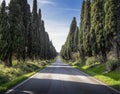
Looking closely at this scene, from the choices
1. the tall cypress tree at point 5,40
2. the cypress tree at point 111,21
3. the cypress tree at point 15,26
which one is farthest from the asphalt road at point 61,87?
the cypress tree at point 15,26

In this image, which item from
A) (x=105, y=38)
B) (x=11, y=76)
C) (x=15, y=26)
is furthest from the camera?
(x=105, y=38)

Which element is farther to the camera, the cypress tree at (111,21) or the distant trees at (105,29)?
the distant trees at (105,29)

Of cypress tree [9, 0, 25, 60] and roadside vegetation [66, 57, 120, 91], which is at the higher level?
cypress tree [9, 0, 25, 60]

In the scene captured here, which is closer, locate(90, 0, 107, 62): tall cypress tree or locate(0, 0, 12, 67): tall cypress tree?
locate(0, 0, 12, 67): tall cypress tree

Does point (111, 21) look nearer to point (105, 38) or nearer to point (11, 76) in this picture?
point (105, 38)

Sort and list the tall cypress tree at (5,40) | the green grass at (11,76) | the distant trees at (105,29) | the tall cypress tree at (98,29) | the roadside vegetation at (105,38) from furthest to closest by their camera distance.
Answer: the tall cypress tree at (98,29) → the tall cypress tree at (5,40) → the distant trees at (105,29) → the roadside vegetation at (105,38) → the green grass at (11,76)

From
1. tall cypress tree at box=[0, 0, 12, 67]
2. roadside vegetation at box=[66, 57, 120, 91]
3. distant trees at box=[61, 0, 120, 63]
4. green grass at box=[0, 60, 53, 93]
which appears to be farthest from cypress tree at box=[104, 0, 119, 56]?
tall cypress tree at box=[0, 0, 12, 67]

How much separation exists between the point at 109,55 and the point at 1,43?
Answer: 21270 mm

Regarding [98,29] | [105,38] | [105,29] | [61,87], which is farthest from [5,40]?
[61,87]

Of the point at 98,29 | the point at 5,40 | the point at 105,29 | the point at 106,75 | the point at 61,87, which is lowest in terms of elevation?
the point at 61,87

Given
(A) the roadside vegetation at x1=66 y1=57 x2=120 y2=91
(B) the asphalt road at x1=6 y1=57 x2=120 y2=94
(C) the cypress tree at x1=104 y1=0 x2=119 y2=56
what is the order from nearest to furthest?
(B) the asphalt road at x1=6 y1=57 x2=120 y2=94
(A) the roadside vegetation at x1=66 y1=57 x2=120 y2=91
(C) the cypress tree at x1=104 y1=0 x2=119 y2=56

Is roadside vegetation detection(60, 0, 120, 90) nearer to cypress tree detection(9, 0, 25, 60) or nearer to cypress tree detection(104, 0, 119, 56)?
cypress tree detection(104, 0, 119, 56)

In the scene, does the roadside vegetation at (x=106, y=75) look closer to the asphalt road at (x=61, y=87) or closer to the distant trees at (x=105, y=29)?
the asphalt road at (x=61, y=87)

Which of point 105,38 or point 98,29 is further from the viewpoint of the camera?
point 98,29
